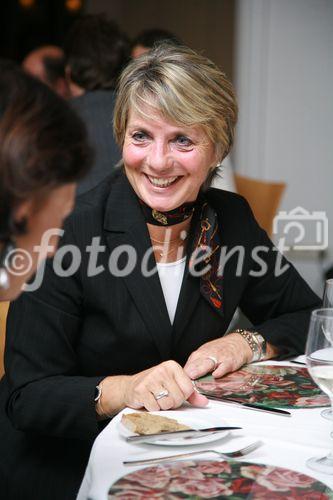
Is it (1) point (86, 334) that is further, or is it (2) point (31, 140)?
(1) point (86, 334)

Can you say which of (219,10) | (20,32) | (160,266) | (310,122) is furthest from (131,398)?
(20,32)

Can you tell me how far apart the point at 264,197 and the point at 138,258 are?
3.01 metres

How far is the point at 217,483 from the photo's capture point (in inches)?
54.2

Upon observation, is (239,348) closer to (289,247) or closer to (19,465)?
(19,465)

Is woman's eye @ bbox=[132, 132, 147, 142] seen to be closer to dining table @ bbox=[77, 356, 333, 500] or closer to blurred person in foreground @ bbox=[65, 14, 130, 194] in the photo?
dining table @ bbox=[77, 356, 333, 500]

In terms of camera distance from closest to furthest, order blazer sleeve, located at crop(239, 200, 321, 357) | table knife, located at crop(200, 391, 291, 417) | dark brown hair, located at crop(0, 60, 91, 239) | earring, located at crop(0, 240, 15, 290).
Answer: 1. dark brown hair, located at crop(0, 60, 91, 239)
2. earring, located at crop(0, 240, 15, 290)
3. table knife, located at crop(200, 391, 291, 417)
4. blazer sleeve, located at crop(239, 200, 321, 357)

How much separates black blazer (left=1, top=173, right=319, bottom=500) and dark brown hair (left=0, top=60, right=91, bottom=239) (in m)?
0.85

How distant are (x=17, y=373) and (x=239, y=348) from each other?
589 mm

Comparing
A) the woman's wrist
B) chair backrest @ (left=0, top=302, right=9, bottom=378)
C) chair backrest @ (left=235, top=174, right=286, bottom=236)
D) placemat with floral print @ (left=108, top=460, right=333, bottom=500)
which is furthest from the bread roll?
chair backrest @ (left=235, top=174, right=286, bottom=236)

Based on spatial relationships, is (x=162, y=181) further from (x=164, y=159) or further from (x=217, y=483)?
(x=217, y=483)

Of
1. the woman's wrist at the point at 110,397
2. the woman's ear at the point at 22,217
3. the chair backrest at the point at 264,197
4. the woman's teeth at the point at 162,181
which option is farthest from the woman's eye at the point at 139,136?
the chair backrest at the point at 264,197

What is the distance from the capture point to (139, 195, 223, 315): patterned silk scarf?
7.61ft

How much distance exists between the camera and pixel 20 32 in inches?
416

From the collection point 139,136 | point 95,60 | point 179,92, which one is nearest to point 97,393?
point 139,136
